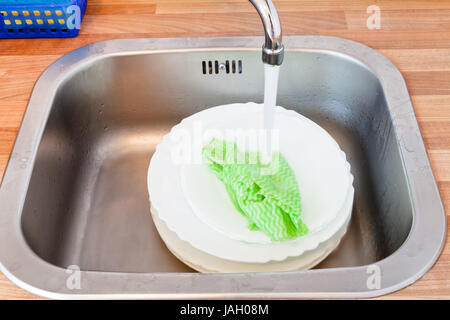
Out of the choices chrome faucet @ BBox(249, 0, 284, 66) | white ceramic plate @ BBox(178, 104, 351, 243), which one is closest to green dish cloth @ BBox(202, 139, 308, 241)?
white ceramic plate @ BBox(178, 104, 351, 243)

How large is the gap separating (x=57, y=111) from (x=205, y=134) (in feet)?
0.87

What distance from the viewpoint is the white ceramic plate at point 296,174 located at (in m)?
0.74

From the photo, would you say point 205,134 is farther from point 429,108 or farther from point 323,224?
point 429,108

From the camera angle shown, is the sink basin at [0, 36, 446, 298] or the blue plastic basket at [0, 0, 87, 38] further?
the blue plastic basket at [0, 0, 87, 38]

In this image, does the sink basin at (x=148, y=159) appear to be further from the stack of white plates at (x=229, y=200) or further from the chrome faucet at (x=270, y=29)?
the chrome faucet at (x=270, y=29)

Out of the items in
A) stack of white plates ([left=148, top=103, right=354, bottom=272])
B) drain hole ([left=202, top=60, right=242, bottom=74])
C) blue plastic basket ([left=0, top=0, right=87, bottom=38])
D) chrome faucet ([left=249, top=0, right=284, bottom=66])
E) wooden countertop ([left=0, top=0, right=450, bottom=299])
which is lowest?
stack of white plates ([left=148, top=103, right=354, bottom=272])

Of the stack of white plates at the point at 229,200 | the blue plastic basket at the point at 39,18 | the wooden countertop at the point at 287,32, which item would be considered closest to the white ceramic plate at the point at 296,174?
the stack of white plates at the point at 229,200

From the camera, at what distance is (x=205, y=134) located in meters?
0.88

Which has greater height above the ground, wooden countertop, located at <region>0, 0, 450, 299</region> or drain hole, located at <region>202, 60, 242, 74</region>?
wooden countertop, located at <region>0, 0, 450, 299</region>

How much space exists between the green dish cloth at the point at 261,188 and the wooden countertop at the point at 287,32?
0.23 meters

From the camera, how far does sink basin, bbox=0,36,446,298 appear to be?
597 mm

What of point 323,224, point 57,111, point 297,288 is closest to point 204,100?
point 57,111

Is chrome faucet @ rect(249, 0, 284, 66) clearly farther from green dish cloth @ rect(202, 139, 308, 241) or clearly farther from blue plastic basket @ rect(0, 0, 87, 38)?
blue plastic basket @ rect(0, 0, 87, 38)
